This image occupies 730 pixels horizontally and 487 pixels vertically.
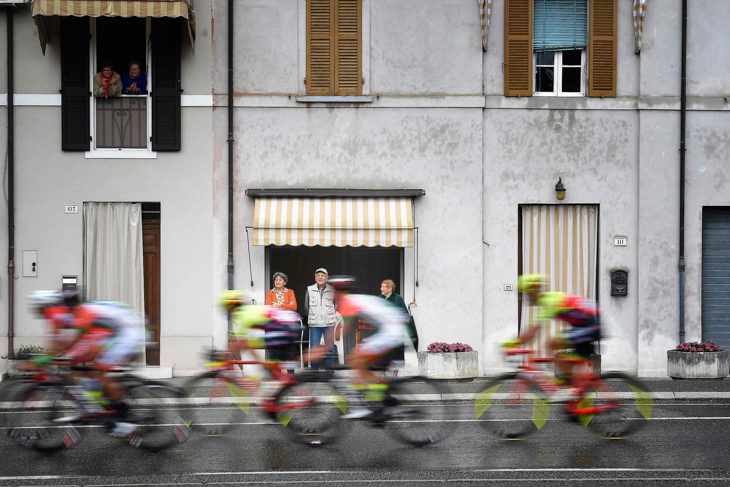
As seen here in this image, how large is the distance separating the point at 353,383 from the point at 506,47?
8.75 meters

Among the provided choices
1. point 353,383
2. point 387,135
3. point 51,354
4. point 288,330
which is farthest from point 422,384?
point 387,135

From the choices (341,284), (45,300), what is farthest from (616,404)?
(45,300)

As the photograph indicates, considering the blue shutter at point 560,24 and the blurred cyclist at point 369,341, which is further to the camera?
the blue shutter at point 560,24

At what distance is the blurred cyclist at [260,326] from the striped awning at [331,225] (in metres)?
6.08

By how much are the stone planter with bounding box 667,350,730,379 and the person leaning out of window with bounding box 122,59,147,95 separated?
10.3 m

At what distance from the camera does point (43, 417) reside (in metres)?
8.46

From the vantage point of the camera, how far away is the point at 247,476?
7.61m

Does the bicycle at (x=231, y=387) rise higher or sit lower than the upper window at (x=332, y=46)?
lower

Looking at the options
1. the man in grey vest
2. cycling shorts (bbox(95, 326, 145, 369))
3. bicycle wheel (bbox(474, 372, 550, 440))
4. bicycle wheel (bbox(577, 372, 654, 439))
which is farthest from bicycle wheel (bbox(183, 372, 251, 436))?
the man in grey vest

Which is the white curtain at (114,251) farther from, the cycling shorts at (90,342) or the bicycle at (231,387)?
the cycling shorts at (90,342)

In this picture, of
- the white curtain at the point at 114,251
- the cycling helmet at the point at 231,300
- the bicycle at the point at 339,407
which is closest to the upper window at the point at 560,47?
the white curtain at the point at 114,251

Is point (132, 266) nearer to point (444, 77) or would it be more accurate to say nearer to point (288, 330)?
point (444, 77)

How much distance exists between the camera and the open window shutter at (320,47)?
1529cm

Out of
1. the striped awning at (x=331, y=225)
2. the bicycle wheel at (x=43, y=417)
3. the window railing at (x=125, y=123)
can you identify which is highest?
the window railing at (x=125, y=123)
